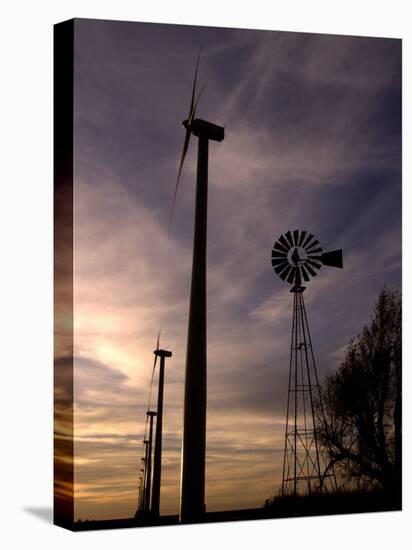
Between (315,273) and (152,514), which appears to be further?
(315,273)

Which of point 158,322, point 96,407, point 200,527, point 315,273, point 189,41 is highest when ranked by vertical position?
point 189,41

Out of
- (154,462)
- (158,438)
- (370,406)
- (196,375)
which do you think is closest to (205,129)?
(196,375)

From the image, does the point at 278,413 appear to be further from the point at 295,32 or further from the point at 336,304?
the point at 295,32

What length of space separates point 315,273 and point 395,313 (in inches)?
50.3

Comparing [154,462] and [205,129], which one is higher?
[205,129]

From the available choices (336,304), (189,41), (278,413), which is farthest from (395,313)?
(189,41)

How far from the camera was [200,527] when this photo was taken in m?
15.1

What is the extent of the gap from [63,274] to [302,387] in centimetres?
357

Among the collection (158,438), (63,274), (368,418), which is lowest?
(158,438)

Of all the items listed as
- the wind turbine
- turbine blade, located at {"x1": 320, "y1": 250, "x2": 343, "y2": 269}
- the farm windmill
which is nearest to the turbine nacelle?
the wind turbine

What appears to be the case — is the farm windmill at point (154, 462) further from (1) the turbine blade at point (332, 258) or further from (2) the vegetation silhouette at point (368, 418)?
(1) the turbine blade at point (332, 258)

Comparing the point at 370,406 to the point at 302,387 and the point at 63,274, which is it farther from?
the point at 63,274

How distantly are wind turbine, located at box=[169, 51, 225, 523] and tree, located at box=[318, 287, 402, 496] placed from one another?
72.6 inches

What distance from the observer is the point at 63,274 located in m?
14.8
